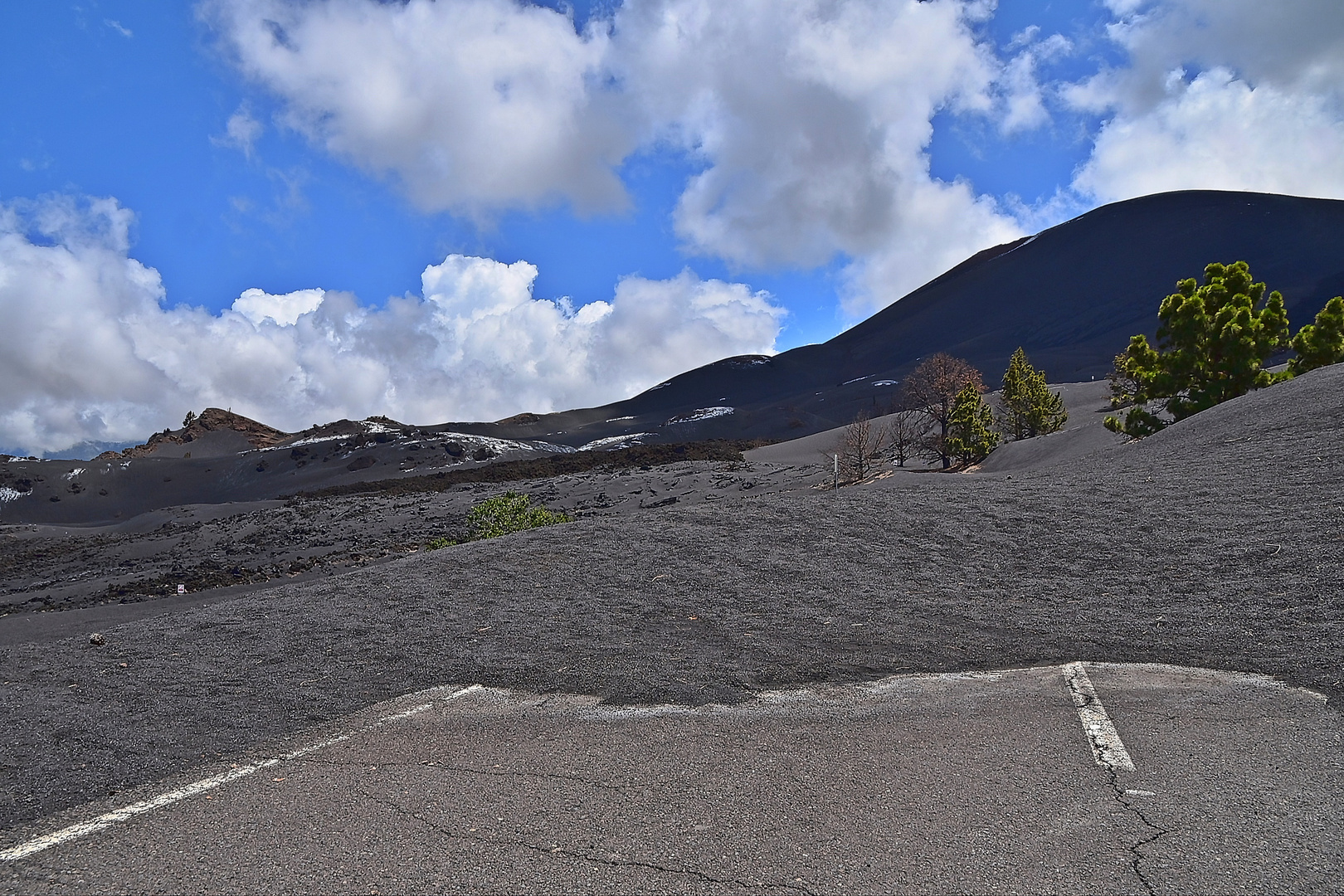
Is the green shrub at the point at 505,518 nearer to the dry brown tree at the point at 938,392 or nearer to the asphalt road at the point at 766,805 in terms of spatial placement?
the asphalt road at the point at 766,805

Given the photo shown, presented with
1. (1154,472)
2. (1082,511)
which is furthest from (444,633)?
(1154,472)

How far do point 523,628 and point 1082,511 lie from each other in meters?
8.06

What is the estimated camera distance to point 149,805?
4117 millimetres

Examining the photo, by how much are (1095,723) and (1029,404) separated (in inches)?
1767

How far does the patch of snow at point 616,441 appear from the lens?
92.7 meters

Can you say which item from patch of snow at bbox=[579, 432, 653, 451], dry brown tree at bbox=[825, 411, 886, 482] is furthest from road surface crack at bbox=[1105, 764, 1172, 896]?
patch of snow at bbox=[579, 432, 653, 451]

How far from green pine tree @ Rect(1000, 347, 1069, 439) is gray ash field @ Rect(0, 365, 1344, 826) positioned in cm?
3338

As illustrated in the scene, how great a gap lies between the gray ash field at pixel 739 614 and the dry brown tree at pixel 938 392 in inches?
1126

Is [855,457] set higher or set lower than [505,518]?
lower

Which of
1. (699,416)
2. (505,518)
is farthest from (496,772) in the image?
(699,416)

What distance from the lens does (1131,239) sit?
7603 inches

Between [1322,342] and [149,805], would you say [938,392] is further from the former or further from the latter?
[149,805]

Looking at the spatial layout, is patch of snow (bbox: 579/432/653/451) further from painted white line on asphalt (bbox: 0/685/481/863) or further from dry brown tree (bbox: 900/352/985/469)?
painted white line on asphalt (bbox: 0/685/481/863)

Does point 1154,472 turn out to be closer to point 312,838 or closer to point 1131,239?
point 312,838
